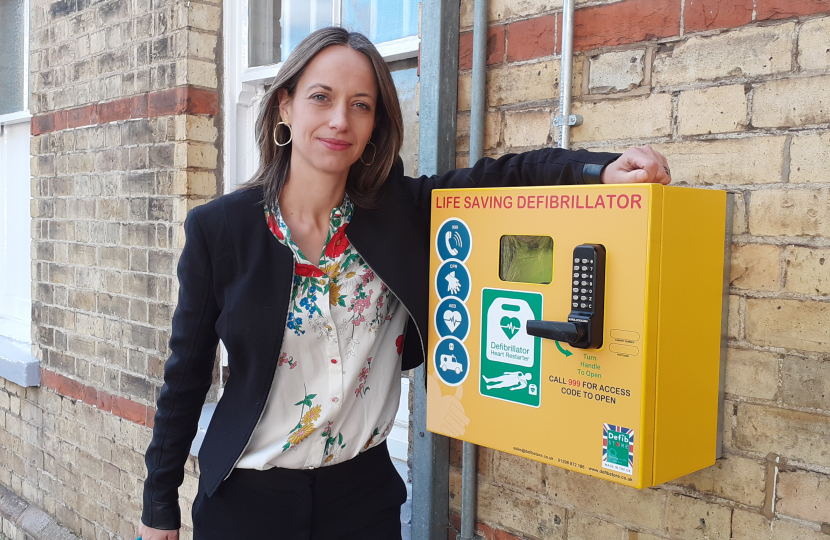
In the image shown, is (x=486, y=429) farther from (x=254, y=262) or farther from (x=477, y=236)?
(x=254, y=262)

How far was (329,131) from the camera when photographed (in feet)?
5.54

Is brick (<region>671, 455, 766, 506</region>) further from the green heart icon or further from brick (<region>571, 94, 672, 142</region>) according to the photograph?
brick (<region>571, 94, 672, 142</region>)

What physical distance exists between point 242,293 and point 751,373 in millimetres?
1200

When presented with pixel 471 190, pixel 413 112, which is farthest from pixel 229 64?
pixel 471 190

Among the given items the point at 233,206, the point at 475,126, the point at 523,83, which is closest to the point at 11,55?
the point at 233,206

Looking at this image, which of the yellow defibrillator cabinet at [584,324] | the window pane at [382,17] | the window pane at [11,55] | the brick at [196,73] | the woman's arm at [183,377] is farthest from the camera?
the window pane at [11,55]

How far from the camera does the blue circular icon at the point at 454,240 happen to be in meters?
1.69

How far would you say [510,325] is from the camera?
159 cm

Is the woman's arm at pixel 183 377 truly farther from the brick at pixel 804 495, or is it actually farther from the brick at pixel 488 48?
the brick at pixel 804 495

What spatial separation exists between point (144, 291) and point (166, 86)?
95 cm

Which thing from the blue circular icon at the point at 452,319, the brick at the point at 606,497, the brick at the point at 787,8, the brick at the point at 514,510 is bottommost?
the brick at the point at 514,510

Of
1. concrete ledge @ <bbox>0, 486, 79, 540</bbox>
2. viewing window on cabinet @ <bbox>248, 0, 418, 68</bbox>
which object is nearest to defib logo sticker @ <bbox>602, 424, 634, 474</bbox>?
viewing window on cabinet @ <bbox>248, 0, 418, 68</bbox>

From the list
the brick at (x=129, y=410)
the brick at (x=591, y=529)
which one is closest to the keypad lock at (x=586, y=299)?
the brick at (x=591, y=529)

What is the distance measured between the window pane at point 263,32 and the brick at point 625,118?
5.80 feet
